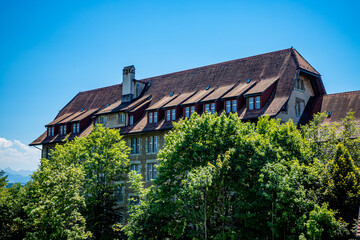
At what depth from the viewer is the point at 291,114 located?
36656 mm

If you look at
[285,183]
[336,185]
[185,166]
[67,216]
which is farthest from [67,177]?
[336,185]

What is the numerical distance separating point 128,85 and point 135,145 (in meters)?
8.72

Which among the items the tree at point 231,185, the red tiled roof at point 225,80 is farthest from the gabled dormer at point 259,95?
the tree at point 231,185

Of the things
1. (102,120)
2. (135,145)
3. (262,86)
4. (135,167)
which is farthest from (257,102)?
(102,120)

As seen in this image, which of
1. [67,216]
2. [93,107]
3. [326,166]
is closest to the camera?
[326,166]

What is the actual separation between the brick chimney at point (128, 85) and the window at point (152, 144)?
8412 mm

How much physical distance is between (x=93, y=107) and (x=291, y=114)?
2809 centimetres

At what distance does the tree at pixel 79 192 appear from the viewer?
32312mm

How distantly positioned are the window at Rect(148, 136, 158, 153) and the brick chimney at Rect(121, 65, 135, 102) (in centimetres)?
841

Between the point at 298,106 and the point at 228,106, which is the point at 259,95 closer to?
the point at 228,106

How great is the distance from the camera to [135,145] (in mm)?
45531

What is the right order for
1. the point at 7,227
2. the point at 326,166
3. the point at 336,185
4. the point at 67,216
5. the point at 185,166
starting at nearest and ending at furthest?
the point at 336,185 → the point at 326,166 → the point at 185,166 → the point at 67,216 → the point at 7,227

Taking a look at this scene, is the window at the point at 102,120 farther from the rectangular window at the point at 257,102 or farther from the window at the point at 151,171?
the rectangular window at the point at 257,102

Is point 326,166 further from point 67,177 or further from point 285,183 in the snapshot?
point 67,177
